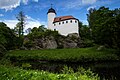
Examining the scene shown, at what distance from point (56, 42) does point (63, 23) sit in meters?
11.5

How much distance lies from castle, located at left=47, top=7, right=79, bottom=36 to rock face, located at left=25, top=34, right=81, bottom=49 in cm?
390

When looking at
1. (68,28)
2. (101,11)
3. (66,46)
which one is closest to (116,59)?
(101,11)

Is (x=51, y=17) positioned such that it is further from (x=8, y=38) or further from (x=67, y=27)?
(x=8, y=38)

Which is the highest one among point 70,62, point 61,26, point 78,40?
point 61,26

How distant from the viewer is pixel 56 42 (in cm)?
7919

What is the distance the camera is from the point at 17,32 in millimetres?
97000

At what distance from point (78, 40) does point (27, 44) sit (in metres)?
19.1

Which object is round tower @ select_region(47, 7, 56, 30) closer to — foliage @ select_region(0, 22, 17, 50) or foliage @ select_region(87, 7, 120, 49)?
foliage @ select_region(0, 22, 17, 50)

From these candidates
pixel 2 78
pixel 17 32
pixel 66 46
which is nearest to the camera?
pixel 2 78

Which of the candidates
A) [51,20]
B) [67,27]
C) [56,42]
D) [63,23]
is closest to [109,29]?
[56,42]

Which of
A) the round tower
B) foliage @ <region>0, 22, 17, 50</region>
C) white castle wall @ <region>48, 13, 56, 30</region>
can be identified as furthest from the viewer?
white castle wall @ <region>48, 13, 56, 30</region>

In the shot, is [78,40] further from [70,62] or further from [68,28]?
[70,62]

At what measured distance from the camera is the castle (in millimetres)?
86812

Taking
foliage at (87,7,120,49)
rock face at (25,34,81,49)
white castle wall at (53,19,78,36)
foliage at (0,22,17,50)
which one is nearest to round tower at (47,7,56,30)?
white castle wall at (53,19,78,36)
